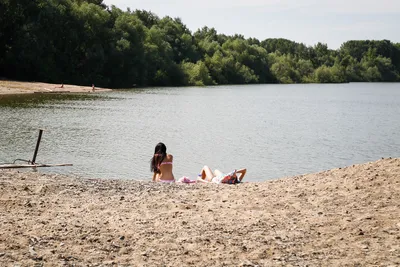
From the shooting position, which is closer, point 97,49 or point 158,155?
point 158,155

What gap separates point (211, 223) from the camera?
9.11 m

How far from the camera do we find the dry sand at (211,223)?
A: 7.44m

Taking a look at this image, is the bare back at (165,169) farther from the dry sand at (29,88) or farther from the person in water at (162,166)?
the dry sand at (29,88)

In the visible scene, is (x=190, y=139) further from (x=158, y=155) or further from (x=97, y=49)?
(x=97, y=49)

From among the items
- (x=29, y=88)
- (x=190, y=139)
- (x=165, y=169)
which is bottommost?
(x=190, y=139)

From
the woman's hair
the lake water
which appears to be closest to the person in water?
the woman's hair

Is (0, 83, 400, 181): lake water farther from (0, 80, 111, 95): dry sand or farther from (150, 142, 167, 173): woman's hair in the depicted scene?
(0, 80, 111, 95): dry sand

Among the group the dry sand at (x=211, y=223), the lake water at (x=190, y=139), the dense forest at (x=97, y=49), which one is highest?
the dense forest at (x=97, y=49)

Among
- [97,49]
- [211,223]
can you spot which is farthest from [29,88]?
[211,223]

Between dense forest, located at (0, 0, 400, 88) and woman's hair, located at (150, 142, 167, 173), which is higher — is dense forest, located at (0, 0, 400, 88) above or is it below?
above

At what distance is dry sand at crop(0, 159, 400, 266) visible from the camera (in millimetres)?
7438

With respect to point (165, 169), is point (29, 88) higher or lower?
lower

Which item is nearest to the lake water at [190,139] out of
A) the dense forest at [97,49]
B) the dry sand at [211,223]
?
the dry sand at [211,223]

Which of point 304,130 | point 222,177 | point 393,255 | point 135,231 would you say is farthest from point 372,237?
point 304,130
